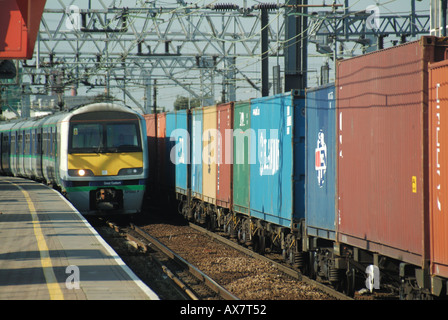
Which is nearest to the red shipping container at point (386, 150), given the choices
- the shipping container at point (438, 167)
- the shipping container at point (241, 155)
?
the shipping container at point (438, 167)

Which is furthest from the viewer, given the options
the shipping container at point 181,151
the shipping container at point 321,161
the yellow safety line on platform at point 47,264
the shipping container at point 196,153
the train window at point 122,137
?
the shipping container at point 181,151

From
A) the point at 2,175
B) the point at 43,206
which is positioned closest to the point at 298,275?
the point at 43,206

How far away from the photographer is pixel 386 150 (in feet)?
32.3

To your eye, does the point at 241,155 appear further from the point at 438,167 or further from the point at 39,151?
the point at 39,151

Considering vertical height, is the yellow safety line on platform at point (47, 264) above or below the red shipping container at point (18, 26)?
below

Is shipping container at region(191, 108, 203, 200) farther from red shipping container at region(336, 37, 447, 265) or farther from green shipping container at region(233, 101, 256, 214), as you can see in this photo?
red shipping container at region(336, 37, 447, 265)

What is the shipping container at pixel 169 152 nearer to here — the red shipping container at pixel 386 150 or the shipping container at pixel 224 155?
the shipping container at pixel 224 155

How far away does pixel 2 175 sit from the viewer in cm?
4806

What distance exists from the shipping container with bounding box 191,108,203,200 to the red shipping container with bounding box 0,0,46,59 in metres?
10.7

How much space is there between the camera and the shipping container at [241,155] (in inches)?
673

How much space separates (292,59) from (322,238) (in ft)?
26.6

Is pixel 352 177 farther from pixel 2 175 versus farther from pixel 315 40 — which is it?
Answer: pixel 2 175

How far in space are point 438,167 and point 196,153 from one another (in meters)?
14.4

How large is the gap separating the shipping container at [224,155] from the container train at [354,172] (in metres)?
0.03
